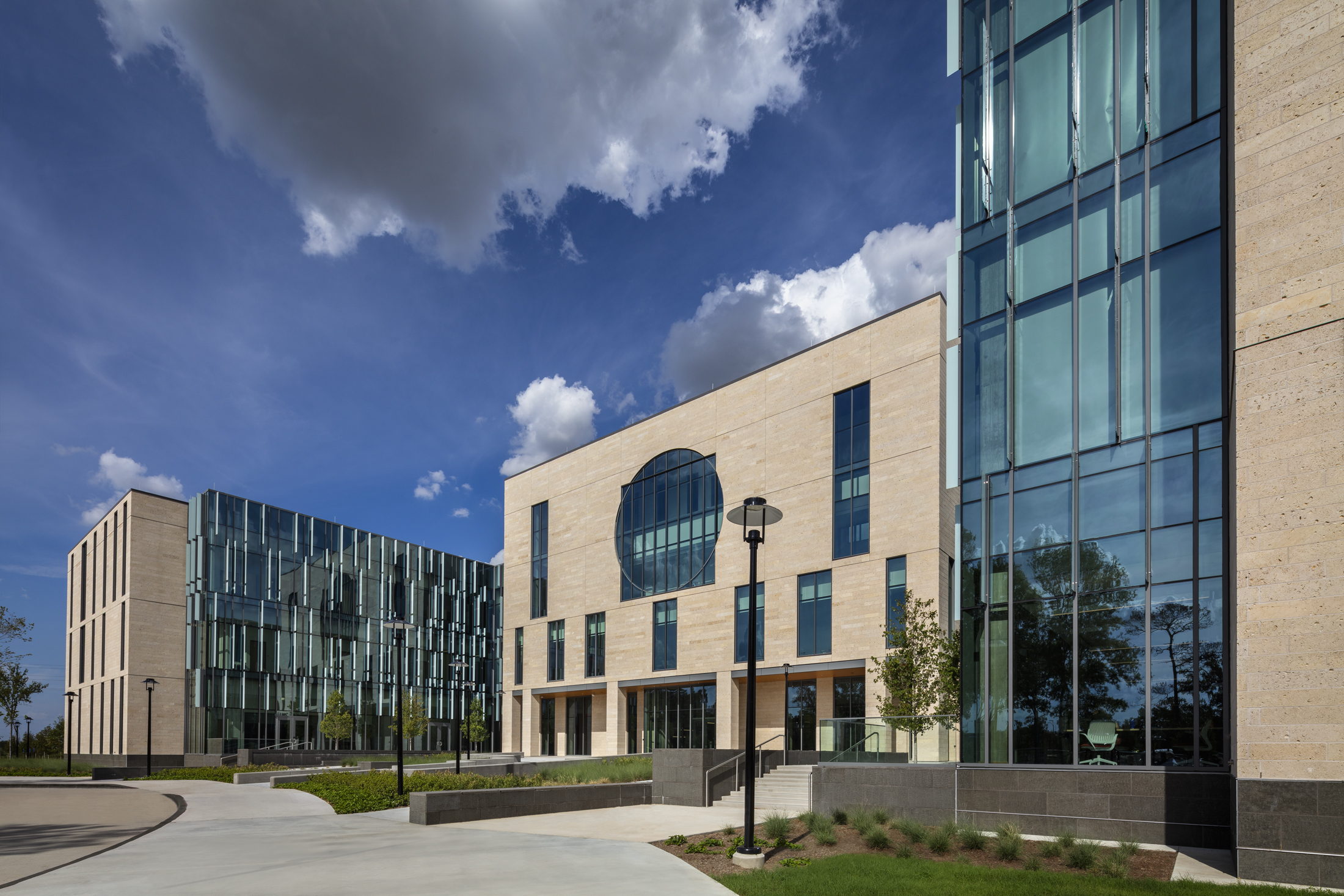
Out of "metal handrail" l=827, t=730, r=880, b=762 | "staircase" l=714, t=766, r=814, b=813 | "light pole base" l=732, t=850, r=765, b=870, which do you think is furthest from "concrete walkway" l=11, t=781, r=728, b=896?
"staircase" l=714, t=766, r=814, b=813

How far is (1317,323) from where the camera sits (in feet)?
43.0

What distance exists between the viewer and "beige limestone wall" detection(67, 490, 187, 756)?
5338cm

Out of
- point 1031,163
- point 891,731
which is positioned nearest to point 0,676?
point 891,731

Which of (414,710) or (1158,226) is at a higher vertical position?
(1158,226)

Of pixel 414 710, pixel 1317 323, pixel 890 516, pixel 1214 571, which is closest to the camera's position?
pixel 1317 323

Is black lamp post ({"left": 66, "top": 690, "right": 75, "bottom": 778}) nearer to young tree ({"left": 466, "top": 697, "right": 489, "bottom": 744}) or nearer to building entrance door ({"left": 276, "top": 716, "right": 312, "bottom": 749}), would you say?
building entrance door ({"left": 276, "top": 716, "right": 312, "bottom": 749})

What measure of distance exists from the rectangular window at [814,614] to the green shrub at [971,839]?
2333cm

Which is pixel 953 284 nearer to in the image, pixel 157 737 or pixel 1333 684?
pixel 1333 684

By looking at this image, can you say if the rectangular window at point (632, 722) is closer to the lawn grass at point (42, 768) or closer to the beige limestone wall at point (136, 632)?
the beige limestone wall at point (136, 632)

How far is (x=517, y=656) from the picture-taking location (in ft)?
186

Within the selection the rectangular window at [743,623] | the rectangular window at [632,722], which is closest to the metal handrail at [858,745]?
the rectangular window at [743,623]

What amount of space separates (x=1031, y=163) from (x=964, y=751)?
43.4 ft

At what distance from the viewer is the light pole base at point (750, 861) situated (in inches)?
519

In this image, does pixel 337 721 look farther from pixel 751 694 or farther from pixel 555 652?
pixel 751 694
